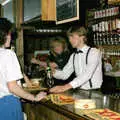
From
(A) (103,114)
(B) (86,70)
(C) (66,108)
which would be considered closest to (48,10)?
(B) (86,70)

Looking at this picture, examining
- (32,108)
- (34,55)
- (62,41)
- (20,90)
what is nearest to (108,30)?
(62,41)

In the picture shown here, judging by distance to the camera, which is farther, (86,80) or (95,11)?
(95,11)

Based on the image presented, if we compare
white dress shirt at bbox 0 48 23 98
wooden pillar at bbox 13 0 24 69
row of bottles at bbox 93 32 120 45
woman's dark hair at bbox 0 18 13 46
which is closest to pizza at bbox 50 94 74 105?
white dress shirt at bbox 0 48 23 98

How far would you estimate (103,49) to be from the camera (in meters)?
6.13

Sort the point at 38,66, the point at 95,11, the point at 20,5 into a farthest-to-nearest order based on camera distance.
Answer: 1. the point at 95,11
2. the point at 38,66
3. the point at 20,5

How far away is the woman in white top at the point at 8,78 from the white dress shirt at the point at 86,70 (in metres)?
0.88

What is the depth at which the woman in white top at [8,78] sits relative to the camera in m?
2.56

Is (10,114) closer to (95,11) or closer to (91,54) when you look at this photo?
(91,54)

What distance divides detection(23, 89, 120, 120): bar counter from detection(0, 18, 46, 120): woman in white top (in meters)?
0.25

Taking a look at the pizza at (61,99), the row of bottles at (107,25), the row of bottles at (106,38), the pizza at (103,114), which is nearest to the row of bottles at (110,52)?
the row of bottles at (106,38)

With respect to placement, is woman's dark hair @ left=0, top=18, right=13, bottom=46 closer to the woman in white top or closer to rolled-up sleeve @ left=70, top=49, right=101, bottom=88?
the woman in white top

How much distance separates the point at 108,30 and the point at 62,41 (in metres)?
1.08

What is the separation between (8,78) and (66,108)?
1.76ft

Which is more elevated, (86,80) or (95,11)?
(95,11)
